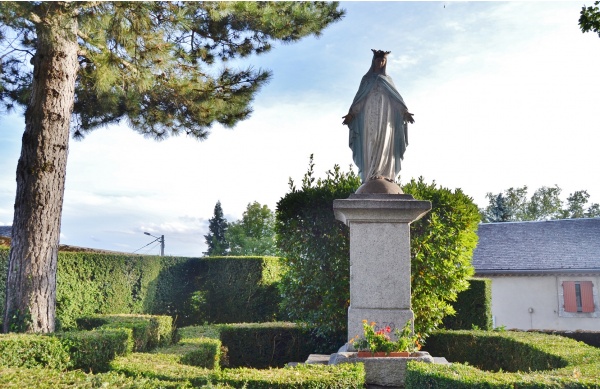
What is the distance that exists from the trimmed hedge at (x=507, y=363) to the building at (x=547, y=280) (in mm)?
13341

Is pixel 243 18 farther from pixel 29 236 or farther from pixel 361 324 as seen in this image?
pixel 361 324

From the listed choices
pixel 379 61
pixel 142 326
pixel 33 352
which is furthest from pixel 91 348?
pixel 379 61

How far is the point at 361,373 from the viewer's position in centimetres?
514

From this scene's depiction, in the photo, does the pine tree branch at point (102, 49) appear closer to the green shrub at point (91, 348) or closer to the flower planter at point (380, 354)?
the green shrub at point (91, 348)

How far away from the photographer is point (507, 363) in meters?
8.16

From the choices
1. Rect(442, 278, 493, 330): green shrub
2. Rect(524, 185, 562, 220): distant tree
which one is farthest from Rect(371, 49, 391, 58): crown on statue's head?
Rect(524, 185, 562, 220): distant tree

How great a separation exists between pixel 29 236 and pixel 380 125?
6469 millimetres

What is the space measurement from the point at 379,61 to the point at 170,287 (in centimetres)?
1025

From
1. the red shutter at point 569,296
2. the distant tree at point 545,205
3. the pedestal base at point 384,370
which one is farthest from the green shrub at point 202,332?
the distant tree at point 545,205

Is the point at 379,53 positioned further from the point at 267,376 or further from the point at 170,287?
the point at 170,287

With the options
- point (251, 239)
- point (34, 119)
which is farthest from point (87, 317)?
point (251, 239)

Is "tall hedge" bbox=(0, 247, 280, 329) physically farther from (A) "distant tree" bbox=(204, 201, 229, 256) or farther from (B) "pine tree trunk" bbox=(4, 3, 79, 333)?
(A) "distant tree" bbox=(204, 201, 229, 256)

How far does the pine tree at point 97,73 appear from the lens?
8.77 meters

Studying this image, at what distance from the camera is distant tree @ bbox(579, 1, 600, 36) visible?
6449 mm
